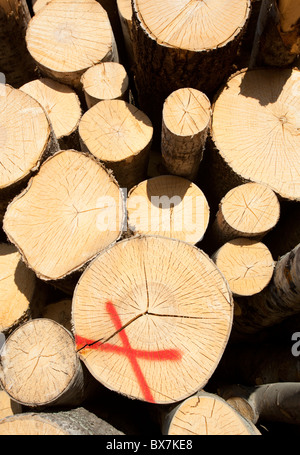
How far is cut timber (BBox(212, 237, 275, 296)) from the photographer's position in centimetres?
210

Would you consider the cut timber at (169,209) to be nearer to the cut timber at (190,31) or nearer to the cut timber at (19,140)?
the cut timber at (19,140)

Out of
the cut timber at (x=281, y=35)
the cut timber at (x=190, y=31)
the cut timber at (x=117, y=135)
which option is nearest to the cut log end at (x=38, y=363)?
the cut timber at (x=117, y=135)

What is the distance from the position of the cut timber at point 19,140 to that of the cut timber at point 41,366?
82 centimetres

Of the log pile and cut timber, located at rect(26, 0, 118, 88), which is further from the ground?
cut timber, located at rect(26, 0, 118, 88)

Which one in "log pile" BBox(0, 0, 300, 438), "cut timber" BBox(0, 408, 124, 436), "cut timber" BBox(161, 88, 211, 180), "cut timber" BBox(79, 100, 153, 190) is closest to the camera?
"cut timber" BBox(0, 408, 124, 436)

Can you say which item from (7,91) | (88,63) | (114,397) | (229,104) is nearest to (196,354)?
(114,397)

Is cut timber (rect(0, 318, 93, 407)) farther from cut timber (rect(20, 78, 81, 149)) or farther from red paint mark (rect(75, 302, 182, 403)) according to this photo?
cut timber (rect(20, 78, 81, 149))

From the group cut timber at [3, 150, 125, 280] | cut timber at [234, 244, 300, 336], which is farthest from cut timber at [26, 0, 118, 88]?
cut timber at [234, 244, 300, 336]

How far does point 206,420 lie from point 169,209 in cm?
119

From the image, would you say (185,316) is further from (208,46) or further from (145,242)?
(208,46)

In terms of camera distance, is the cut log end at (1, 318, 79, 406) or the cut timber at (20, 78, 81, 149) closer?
the cut log end at (1, 318, 79, 406)

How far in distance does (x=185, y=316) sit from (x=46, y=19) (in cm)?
252

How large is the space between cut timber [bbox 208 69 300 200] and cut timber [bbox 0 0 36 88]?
1746mm

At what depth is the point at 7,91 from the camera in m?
2.33
